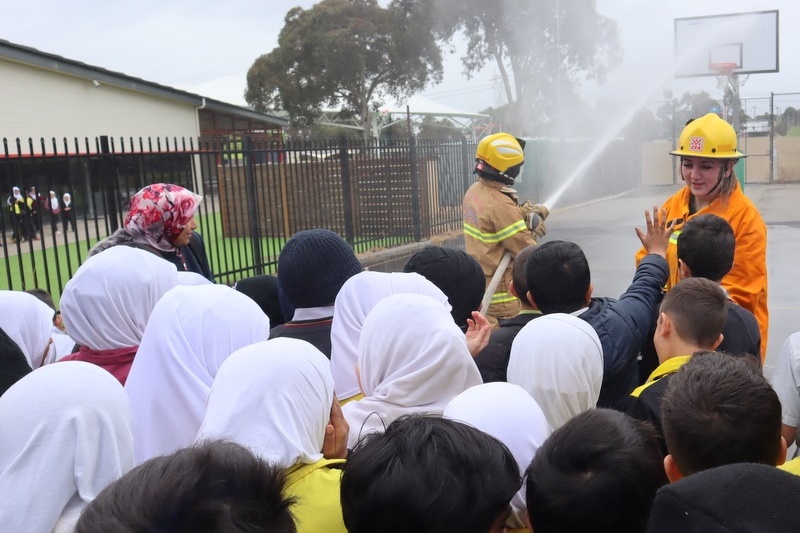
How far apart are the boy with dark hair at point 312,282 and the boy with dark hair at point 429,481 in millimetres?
1429

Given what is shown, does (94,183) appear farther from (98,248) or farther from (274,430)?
(274,430)

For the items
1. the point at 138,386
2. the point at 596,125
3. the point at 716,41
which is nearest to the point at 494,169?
the point at 138,386

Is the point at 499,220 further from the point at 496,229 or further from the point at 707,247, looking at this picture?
the point at 707,247

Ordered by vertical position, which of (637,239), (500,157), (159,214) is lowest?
(637,239)

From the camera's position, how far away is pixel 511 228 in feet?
14.6

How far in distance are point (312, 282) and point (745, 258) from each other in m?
2.11

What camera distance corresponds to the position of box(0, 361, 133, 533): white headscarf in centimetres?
153

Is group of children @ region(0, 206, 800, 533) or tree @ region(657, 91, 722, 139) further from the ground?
tree @ region(657, 91, 722, 139)

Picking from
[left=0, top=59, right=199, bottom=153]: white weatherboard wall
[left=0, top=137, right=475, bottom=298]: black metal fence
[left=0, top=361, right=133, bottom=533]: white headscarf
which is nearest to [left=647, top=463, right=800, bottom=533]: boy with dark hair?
[left=0, top=361, right=133, bottom=533]: white headscarf

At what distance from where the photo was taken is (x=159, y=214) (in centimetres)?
417

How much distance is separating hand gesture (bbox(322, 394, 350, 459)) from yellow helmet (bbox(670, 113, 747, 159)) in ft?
8.24

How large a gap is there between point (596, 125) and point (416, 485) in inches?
1296

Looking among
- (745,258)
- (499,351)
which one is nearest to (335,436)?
(499,351)

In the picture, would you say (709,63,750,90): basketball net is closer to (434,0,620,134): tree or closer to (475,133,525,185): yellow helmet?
(434,0,620,134): tree
